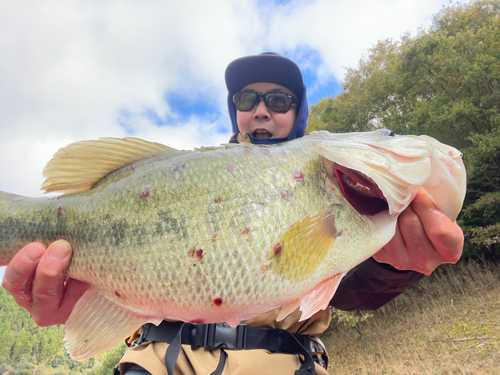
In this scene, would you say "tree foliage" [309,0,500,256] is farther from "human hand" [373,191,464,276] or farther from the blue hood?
"human hand" [373,191,464,276]

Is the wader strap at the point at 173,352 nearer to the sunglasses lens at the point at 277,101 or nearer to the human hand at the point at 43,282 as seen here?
the human hand at the point at 43,282

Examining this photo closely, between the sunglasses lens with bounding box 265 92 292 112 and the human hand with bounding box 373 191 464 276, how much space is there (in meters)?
2.13

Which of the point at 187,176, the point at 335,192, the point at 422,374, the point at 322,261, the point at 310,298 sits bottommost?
the point at 422,374

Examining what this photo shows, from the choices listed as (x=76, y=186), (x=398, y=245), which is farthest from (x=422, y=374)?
(x=76, y=186)

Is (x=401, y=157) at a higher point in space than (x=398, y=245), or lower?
higher

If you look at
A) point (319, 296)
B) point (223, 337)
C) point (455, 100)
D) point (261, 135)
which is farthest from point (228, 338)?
point (455, 100)

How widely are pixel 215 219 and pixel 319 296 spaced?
0.70 metres

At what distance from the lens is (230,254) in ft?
4.53

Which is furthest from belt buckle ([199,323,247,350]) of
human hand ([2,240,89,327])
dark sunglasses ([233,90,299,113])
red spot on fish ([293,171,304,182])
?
dark sunglasses ([233,90,299,113])

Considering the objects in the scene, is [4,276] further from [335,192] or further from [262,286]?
[335,192]

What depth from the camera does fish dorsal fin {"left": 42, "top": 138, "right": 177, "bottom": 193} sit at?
173cm

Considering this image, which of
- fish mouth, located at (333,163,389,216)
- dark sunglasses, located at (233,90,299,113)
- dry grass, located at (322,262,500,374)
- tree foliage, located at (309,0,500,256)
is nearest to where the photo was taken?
fish mouth, located at (333,163,389,216)

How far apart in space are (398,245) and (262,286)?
108 centimetres

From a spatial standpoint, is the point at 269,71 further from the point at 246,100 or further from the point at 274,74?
the point at 246,100
